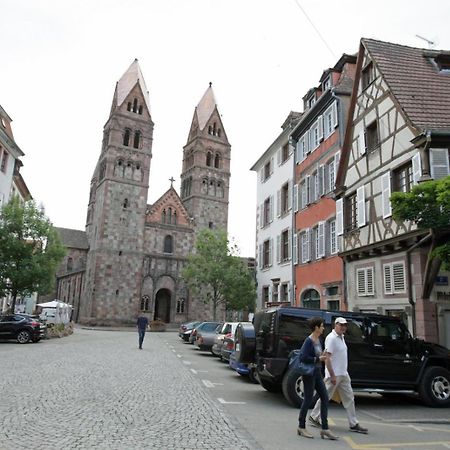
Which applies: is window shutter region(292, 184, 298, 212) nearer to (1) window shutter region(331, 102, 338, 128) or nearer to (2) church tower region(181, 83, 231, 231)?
(1) window shutter region(331, 102, 338, 128)

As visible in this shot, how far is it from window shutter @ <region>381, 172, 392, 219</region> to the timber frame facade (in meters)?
0.03

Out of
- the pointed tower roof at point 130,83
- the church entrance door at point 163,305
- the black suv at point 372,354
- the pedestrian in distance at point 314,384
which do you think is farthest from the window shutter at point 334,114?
the pointed tower roof at point 130,83

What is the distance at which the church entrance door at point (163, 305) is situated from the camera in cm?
5609

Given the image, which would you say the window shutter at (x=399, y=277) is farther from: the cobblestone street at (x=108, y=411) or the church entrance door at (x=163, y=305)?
the church entrance door at (x=163, y=305)

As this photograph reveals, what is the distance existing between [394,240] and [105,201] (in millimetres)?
44062

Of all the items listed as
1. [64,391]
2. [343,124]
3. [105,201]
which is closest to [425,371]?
[64,391]

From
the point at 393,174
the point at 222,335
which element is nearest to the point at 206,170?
the point at 222,335

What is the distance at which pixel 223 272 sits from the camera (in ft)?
134

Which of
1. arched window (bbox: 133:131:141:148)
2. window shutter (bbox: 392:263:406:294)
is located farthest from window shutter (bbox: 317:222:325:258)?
arched window (bbox: 133:131:141:148)

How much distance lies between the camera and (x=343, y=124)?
61.1 ft

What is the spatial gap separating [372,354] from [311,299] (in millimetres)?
11277

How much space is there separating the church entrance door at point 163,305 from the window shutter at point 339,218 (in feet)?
134

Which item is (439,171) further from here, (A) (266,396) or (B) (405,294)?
(A) (266,396)

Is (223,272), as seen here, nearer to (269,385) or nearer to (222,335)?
(222,335)
